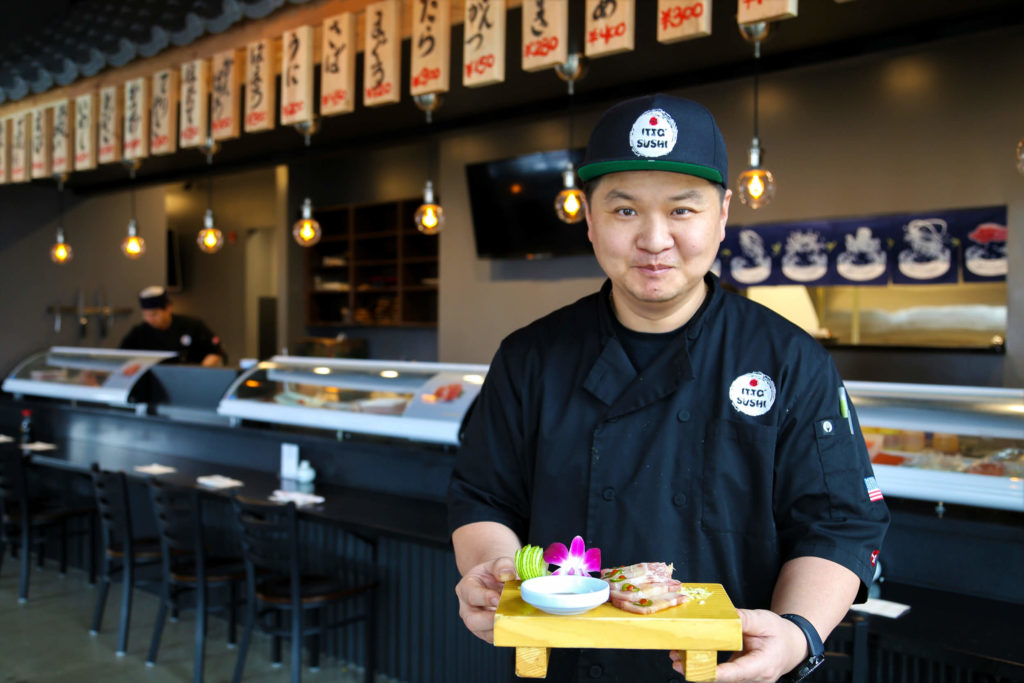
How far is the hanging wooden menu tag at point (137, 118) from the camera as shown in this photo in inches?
213

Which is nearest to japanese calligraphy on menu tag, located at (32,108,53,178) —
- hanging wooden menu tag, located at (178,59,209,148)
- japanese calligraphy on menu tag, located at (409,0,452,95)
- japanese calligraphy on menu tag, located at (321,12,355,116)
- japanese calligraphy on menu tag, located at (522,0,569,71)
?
hanging wooden menu tag, located at (178,59,209,148)

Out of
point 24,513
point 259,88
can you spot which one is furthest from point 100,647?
point 259,88

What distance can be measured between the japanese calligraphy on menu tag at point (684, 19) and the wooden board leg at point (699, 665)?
248cm

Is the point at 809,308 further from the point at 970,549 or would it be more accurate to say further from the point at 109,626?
the point at 109,626

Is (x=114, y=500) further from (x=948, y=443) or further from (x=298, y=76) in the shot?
(x=948, y=443)

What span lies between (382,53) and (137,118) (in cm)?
235

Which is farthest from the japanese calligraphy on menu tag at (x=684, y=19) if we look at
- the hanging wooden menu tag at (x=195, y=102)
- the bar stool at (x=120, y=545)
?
the bar stool at (x=120, y=545)

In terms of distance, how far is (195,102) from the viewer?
5012mm

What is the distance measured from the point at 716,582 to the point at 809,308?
6322mm

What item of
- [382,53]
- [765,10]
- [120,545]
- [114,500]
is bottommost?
[120,545]

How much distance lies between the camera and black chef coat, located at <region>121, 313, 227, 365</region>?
716 cm

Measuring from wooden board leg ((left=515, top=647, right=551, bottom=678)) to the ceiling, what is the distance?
9.32 ft

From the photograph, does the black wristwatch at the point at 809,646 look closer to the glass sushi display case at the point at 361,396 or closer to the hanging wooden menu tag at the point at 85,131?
the glass sushi display case at the point at 361,396

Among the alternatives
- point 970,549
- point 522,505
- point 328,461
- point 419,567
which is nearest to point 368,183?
point 328,461
